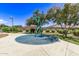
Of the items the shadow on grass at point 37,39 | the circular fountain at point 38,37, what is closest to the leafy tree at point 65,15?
the circular fountain at point 38,37

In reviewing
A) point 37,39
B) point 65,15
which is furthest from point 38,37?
point 65,15

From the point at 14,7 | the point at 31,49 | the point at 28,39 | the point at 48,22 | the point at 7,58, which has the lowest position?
the point at 7,58

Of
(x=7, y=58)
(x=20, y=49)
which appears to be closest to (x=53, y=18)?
(x=20, y=49)

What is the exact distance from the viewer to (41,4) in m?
4.28

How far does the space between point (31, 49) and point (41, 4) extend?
1.45 metres

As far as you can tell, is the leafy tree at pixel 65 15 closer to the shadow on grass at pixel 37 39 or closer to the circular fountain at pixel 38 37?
the circular fountain at pixel 38 37

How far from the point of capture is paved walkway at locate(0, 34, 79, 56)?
427 cm

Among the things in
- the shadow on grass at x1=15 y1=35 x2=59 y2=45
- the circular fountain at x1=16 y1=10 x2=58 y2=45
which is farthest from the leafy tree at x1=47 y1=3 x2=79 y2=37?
the shadow on grass at x1=15 y1=35 x2=59 y2=45

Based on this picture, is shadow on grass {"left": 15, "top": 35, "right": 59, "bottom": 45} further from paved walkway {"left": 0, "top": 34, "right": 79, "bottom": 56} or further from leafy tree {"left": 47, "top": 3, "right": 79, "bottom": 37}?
leafy tree {"left": 47, "top": 3, "right": 79, "bottom": 37}

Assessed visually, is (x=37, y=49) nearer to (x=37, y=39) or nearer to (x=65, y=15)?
(x=37, y=39)

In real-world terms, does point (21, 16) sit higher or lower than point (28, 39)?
higher

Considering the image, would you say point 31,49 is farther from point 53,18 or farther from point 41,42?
point 53,18

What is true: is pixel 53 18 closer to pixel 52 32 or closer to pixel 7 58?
pixel 52 32

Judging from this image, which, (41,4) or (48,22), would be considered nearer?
(41,4)
